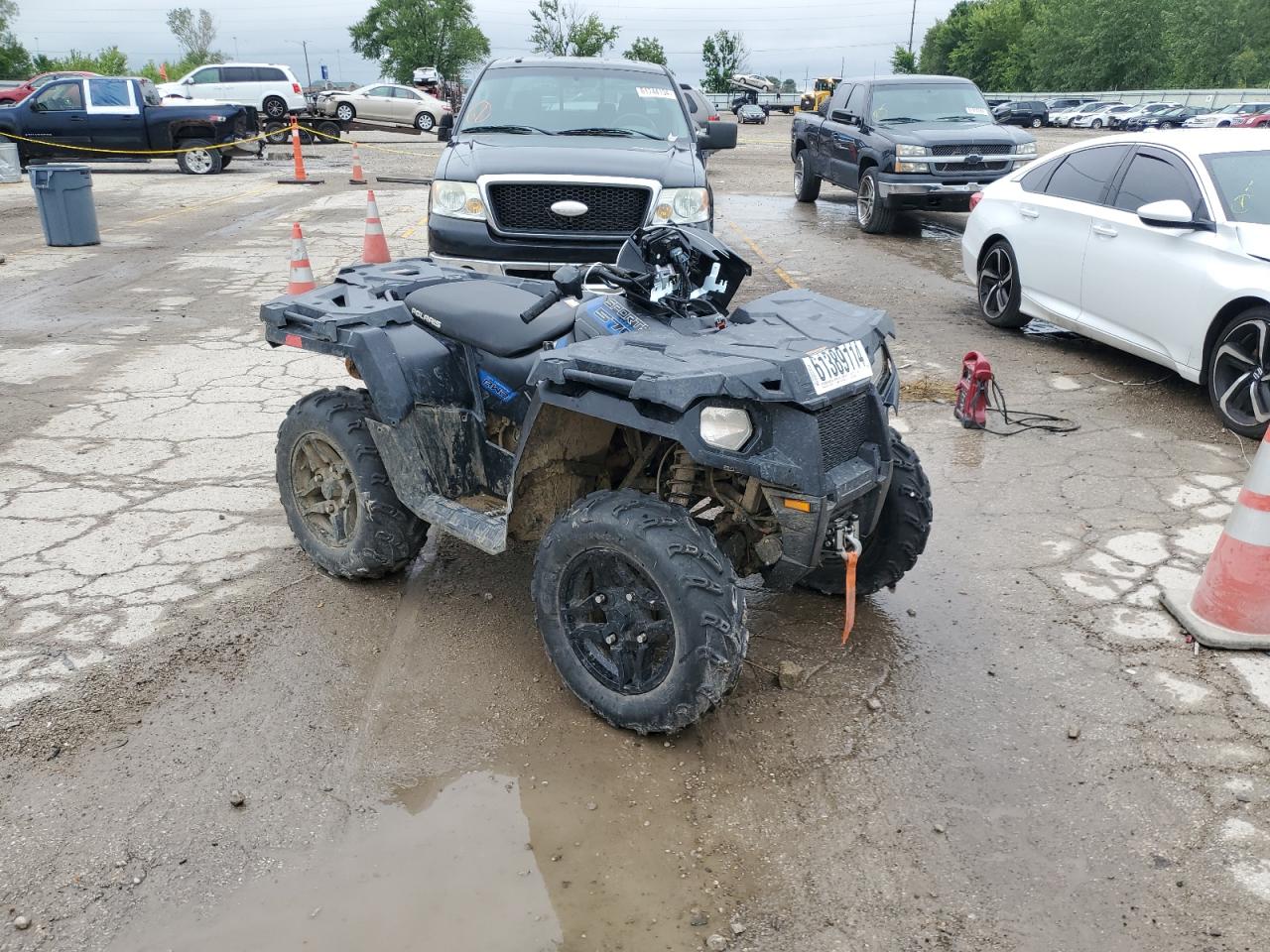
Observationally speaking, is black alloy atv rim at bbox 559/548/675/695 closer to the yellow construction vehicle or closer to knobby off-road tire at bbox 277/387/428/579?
knobby off-road tire at bbox 277/387/428/579

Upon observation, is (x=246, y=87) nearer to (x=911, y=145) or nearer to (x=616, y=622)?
(x=911, y=145)

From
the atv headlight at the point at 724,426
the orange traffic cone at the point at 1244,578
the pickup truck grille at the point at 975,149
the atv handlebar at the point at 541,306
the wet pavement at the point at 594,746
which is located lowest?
the wet pavement at the point at 594,746

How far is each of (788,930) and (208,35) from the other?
119 meters

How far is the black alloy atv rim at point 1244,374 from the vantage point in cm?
582

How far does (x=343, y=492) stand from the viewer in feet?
14.0

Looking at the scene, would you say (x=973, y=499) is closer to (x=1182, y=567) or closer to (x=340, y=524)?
(x=1182, y=567)

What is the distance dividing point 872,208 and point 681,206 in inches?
269

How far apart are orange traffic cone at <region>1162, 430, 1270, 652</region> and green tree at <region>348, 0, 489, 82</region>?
84.8m

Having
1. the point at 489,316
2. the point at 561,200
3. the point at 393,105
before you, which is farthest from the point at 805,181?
the point at 393,105

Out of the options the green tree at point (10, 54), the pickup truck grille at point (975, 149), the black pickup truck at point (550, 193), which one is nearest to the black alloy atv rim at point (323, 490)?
the black pickup truck at point (550, 193)

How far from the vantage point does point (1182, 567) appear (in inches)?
177

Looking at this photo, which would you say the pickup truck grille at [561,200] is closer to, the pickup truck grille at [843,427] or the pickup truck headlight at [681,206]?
the pickup truck headlight at [681,206]

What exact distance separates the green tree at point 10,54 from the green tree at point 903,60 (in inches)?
2914

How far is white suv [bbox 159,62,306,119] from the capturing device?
1195 inches
